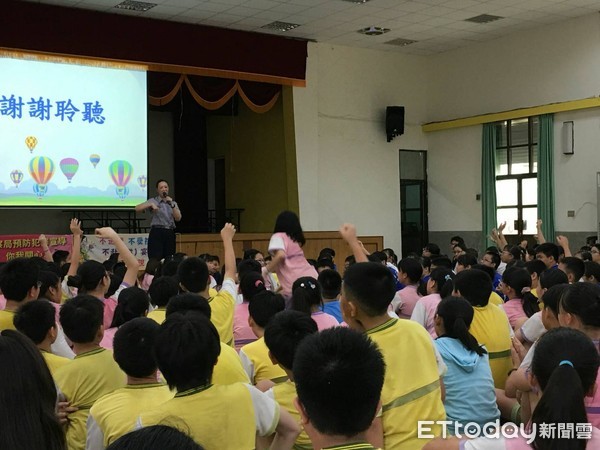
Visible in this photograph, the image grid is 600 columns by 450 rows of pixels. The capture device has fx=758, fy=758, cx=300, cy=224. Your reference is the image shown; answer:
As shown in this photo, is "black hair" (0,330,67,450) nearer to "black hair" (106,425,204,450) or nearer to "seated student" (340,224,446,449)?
"black hair" (106,425,204,450)

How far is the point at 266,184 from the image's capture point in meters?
12.1

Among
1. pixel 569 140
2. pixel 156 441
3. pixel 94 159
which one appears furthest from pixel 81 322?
pixel 569 140

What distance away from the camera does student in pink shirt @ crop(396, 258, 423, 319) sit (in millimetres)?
4781

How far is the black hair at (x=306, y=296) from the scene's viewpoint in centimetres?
341

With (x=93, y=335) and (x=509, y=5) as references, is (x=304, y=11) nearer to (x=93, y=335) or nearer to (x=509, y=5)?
(x=509, y=5)

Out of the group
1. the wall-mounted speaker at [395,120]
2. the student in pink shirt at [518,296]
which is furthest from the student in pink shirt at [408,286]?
the wall-mounted speaker at [395,120]

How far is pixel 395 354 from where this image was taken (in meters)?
2.07

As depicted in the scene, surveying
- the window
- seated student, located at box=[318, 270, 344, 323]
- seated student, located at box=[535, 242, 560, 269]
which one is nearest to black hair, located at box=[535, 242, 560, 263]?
seated student, located at box=[535, 242, 560, 269]

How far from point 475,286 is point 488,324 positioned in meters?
0.19

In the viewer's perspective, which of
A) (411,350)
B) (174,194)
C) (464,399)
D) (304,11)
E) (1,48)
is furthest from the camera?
(174,194)

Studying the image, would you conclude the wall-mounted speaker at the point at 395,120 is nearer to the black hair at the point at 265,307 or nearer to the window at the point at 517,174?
the window at the point at 517,174

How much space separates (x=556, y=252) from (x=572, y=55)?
18.2 ft

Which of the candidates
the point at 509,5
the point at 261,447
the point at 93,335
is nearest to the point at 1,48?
the point at 509,5

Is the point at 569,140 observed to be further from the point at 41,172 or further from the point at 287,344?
the point at 287,344
